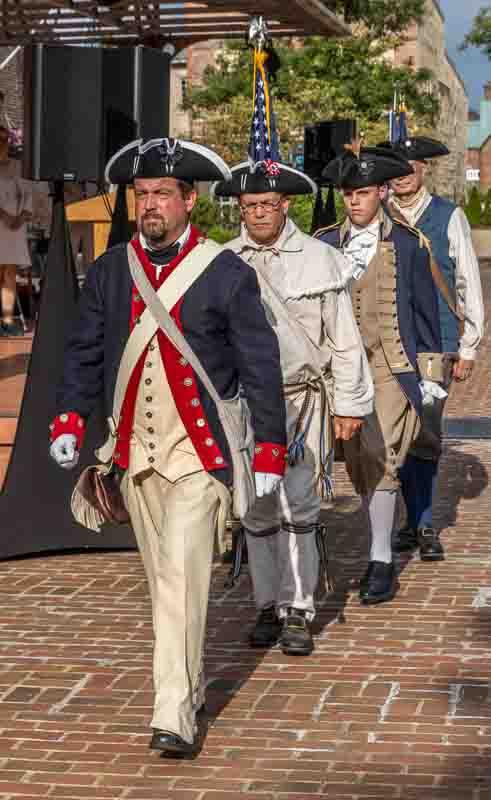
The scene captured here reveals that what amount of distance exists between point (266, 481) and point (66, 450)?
0.69 meters

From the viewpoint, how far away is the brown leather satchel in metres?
5.85

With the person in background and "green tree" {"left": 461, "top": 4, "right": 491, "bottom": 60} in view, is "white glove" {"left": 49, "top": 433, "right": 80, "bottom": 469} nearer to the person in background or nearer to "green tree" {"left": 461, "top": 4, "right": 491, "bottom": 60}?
the person in background

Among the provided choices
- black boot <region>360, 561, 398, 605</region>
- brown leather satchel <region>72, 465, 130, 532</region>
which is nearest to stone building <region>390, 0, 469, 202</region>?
black boot <region>360, 561, 398, 605</region>

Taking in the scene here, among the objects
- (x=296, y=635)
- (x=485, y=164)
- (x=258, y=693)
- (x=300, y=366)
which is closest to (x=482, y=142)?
(x=485, y=164)

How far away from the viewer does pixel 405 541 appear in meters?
9.02

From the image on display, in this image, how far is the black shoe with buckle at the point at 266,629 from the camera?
22.7ft

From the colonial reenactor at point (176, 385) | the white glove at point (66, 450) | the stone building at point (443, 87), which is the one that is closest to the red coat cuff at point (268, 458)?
the colonial reenactor at point (176, 385)

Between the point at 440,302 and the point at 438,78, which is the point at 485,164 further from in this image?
the point at 440,302

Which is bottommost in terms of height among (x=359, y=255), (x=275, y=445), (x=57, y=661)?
Answer: (x=57, y=661)

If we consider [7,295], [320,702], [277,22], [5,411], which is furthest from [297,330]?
[7,295]

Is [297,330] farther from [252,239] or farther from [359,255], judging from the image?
[359,255]

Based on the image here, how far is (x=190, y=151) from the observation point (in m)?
5.64

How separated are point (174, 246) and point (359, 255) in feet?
7.37

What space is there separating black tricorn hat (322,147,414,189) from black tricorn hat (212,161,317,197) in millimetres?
676
